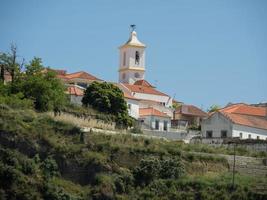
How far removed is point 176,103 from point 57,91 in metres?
33.5

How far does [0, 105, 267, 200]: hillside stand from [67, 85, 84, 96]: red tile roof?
17002 mm

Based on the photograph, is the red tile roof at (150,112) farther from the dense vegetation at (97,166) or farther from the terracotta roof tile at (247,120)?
the dense vegetation at (97,166)

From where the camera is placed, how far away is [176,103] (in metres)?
97.3

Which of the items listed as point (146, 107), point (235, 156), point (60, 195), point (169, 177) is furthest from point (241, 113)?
point (60, 195)

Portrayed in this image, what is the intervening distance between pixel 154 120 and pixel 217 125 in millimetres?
7891

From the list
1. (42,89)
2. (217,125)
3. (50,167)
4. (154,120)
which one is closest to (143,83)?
(154,120)

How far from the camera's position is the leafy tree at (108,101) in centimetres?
6788

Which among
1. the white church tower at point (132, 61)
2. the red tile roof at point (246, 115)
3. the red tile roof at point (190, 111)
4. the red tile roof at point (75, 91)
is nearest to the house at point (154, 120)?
the red tile roof at point (246, 115)

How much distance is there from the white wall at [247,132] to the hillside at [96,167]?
40.4 ft

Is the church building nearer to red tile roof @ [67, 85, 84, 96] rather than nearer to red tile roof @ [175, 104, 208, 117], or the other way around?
red tile roof @ [175, 104, 208, 117]

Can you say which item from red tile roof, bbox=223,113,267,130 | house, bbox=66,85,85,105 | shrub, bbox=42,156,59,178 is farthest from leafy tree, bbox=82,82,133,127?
shrub, bbox=42,156,59,178

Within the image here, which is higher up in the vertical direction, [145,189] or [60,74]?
[60,74]

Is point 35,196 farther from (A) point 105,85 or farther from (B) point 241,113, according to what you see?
(B) point 241,113

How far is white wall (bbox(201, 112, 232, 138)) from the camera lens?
231ft
